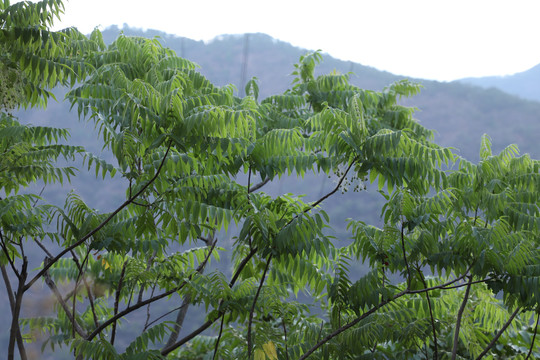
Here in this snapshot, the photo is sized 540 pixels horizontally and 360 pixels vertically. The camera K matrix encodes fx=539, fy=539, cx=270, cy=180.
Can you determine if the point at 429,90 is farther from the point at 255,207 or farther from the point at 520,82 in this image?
the point at 255,207

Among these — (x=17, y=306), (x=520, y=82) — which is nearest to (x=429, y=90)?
(x=520, y=82)

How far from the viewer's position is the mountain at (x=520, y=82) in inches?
410

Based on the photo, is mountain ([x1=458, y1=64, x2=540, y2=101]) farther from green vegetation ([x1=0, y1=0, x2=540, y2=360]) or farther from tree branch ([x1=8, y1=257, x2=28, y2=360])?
tree branch ([x1=8, y1=257, x2=28, y2=360])

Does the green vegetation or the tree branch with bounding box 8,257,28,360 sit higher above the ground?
the green vegetation

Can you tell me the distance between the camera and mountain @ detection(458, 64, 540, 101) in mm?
10414

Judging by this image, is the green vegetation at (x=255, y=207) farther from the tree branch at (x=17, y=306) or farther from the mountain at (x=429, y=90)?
the mountain at (x=429, y=90)

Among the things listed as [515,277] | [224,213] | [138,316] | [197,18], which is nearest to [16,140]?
[224,213]

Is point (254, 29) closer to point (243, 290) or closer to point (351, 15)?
point (351, 15)

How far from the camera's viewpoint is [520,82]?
35.4 feet

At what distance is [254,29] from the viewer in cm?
1070

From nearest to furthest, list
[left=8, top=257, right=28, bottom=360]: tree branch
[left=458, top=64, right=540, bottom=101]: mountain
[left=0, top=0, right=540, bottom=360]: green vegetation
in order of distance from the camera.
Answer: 1. [left=0, top=0, right=540, bottom=360]: green vegetation
2. [left=8, top=257, right=28, bottom=360]: tree branch
3. [left=458, top=64, right=540, bottom=101]: mountain

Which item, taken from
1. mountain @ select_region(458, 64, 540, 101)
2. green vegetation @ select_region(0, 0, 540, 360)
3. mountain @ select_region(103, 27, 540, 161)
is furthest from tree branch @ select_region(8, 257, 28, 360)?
mountain @ select_region(458, 64, 540, 101)

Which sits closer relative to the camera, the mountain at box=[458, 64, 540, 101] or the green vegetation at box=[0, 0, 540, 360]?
the green vegetation at box=[0, 0, 540, 360]

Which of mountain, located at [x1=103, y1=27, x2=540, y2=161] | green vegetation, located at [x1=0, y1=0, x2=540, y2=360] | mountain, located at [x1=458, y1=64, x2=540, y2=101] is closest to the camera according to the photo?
green vegetation, located at [x1=0, y1=0, x2=540, y2=360]
